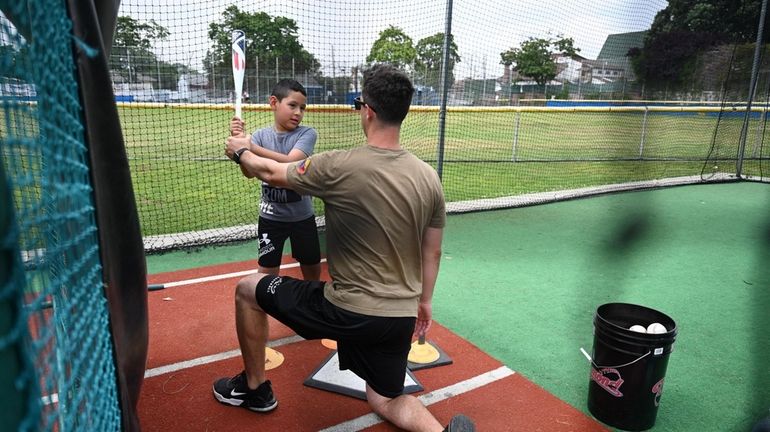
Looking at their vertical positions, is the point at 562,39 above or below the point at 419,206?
above

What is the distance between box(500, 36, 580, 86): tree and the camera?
11.6 meters

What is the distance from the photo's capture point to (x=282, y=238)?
12.7 ft

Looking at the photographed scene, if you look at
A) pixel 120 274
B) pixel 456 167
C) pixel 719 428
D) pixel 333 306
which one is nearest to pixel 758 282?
pixel 719 428

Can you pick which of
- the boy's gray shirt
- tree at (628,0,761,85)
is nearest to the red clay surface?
the boy's gray shirt

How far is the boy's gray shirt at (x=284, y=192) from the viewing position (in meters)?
3.80

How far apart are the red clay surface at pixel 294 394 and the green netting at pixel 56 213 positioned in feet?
4.30

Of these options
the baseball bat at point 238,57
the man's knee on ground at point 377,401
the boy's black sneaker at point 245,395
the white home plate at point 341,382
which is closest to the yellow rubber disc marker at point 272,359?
the white home plate at point 341,382

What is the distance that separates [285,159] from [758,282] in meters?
5.36

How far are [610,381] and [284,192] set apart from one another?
2.54 metres

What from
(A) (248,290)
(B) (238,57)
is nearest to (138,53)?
(B) (238,57)

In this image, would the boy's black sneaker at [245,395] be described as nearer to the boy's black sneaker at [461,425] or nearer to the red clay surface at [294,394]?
the red clay surface at [294,394]

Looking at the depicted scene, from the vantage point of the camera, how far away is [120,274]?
1953mm

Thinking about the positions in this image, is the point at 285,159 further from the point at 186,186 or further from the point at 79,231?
the point at 186,186

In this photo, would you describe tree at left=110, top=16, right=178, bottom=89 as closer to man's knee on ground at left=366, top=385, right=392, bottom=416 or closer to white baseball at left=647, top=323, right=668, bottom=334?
man's knee on ground at left=366, top=385, right=392, bottom=416
